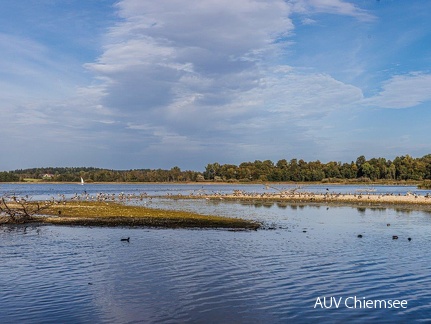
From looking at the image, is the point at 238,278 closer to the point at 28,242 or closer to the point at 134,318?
the point at 134,318

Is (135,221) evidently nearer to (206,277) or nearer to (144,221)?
(144,221)

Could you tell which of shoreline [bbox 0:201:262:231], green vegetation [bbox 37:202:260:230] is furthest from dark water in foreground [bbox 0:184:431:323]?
green vegetation [bbox 37:202:260:230]

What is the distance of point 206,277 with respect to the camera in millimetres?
21641

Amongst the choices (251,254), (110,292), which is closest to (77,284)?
(110,292)

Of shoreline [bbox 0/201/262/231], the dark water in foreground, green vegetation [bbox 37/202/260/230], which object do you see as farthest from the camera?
green vegetation [bbox 37/202/260/230]

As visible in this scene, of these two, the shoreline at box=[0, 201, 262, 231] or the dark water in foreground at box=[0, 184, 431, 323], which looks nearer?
the dark water in foreground at box=[0, 184, 431, 323]

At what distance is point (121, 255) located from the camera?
27375mm

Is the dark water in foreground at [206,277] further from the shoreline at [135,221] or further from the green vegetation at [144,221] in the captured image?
the green vegetation at [144,221]

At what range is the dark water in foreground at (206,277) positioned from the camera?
16.4m

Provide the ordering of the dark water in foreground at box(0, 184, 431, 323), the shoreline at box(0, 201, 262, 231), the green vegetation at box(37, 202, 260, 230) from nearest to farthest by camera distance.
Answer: the dark water in foreground at box(0, 184, 431, 323), the shoreline at box(0, 201, 262, 231), the green vegetation at box(37, 202, 260, 230)

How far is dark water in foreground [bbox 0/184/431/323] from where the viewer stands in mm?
16359

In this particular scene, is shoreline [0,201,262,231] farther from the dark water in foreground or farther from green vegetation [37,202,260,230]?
the dark water in foreground

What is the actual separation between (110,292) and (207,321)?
222 inches

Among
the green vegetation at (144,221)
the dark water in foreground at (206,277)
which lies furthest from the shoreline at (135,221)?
the dark water in foreground at (206,277)
